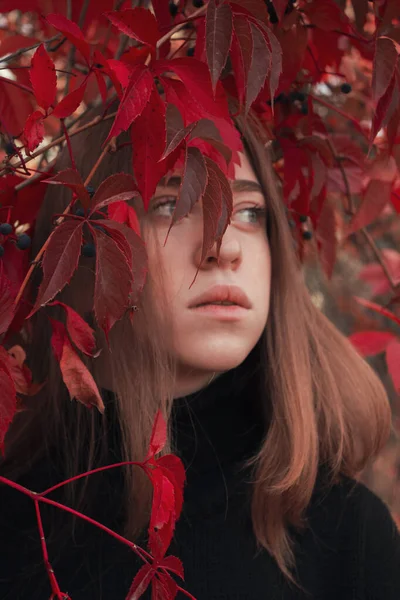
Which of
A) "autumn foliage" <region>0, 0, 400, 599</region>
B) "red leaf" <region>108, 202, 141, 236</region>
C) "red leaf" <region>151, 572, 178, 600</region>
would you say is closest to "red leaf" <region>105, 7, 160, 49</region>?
"autumn foliage" <region>0, 0, 400, 599</region>

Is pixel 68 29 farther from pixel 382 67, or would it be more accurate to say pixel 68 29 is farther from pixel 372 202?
pixel 372 202

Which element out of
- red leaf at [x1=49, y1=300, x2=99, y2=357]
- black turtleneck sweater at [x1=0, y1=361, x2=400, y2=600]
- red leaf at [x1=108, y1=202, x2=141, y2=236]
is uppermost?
red leaf at [x1=108, y1=202, x2=141, y2=236]

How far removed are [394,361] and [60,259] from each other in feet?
2.13

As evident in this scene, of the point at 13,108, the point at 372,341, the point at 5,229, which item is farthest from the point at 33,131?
the point at 372,341

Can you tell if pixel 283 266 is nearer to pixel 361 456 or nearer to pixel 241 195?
pixel 241 195

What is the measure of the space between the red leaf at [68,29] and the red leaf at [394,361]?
67cm

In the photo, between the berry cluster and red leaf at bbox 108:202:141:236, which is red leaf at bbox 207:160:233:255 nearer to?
red leaf at bbox 108:202:141:236

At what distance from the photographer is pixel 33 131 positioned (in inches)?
31.9

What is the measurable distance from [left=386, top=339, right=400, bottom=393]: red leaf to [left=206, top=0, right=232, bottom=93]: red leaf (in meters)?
0.61

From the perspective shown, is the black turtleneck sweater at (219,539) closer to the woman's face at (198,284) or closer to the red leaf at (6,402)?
the woman's face at (198,284)

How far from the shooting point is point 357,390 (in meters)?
1.49

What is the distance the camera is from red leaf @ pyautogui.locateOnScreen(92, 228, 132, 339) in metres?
0.75

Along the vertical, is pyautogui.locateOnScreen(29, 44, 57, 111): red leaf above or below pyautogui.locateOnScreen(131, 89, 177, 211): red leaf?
above

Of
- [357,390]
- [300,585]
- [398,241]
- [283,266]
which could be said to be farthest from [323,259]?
[398,241]
